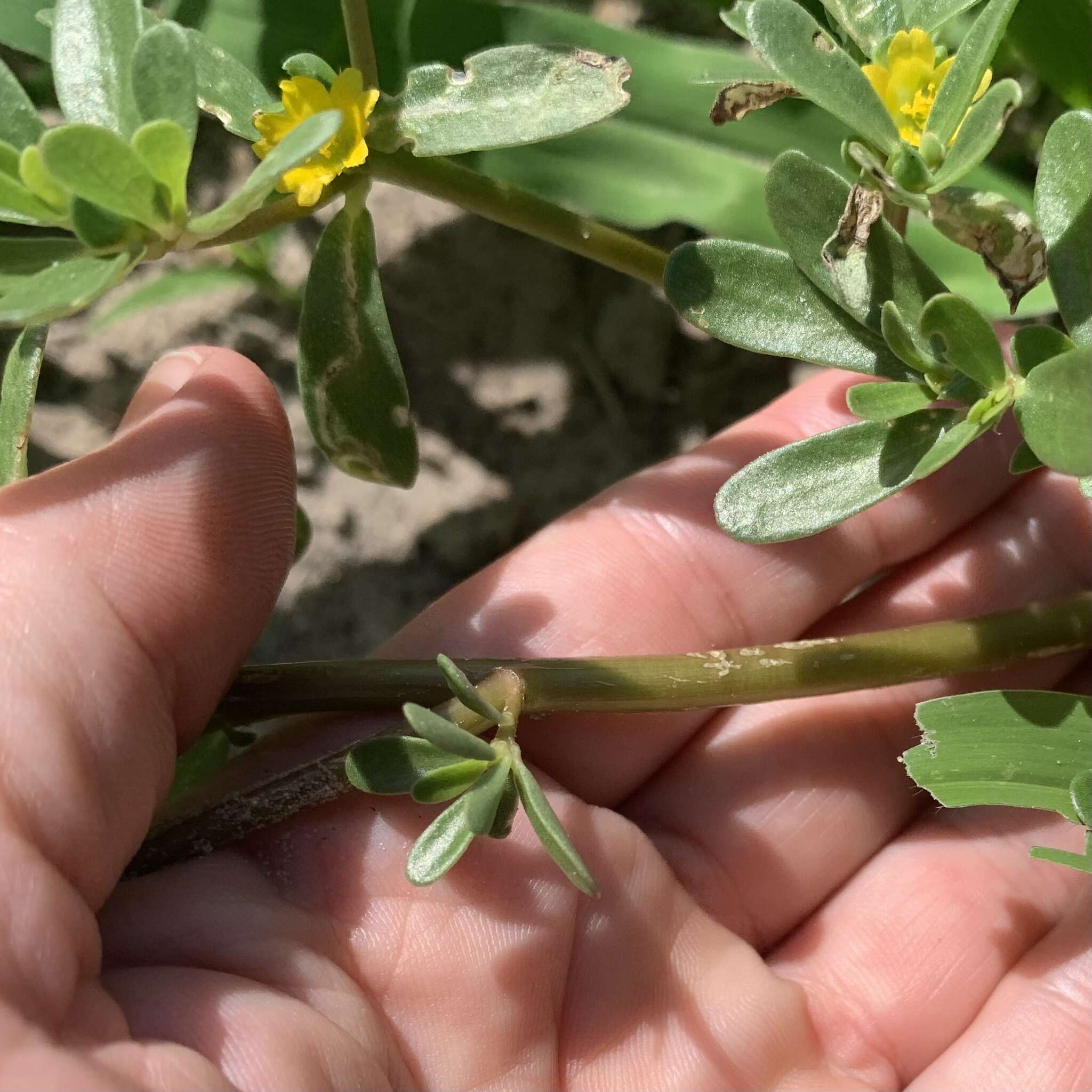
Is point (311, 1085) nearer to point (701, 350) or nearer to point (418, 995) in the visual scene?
point (418, 995)

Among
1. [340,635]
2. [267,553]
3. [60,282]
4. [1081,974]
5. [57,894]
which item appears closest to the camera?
[60,282]

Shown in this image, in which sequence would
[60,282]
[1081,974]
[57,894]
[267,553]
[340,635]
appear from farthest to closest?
[340,635] < [1081,974] < [267,553] < [57,894] < [60,282]

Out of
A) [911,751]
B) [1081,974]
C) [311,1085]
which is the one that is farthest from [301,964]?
[1081,974]

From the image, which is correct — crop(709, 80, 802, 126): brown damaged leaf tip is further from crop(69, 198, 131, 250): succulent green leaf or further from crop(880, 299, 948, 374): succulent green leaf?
crop(69, 198, 131, 250): succulent green leaf

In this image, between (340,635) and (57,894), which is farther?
(340,635)

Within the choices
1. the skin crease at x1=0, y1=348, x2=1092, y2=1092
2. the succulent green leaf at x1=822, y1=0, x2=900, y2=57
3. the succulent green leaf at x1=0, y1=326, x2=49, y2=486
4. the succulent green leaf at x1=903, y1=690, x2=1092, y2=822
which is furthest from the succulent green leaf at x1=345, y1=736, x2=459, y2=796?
the succulent green leaf at x1=822, y1=0, x2=900, y2=57

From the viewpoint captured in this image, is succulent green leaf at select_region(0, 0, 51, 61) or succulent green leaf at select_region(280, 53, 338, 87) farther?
succulent green leaf at select_region(0, 0, 51, 61)

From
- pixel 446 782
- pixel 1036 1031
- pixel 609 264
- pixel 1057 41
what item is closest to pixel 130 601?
pixel 446 782
